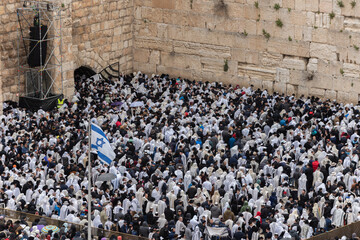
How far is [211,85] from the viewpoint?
36688mm

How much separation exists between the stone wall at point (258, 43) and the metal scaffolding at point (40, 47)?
5.90m

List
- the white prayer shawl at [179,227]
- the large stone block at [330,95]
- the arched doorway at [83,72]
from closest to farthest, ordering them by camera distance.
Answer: the white prayer shawl at [179,227], the large stone block at [330,95], the arched doorway at [83,72]

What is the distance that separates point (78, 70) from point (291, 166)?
13.9 meters

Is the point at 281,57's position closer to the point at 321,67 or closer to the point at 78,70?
the point at 321,67

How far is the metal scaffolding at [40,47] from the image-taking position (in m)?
33.2

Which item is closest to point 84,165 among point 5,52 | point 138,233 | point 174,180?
point 174,180

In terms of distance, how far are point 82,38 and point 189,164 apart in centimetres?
1085

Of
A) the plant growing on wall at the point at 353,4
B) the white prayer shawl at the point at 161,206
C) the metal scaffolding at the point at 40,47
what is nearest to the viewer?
the white prayer shawl at the point at 161,206

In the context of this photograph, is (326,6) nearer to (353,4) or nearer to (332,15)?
(332,15)

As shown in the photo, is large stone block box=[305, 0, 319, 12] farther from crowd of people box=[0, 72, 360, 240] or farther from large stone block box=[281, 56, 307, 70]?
crowd of people box=[0, 72, 360, 240]

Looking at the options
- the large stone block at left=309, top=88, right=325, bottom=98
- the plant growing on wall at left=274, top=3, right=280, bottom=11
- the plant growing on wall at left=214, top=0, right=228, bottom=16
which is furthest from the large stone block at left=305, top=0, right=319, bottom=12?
the plant growing on wall at left=214, top=0, right=228, bottom=16

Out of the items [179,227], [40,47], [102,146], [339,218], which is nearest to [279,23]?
[40,47]

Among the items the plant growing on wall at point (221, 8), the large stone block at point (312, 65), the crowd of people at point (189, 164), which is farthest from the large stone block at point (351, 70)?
the plant growing on wall at point (221, 8)

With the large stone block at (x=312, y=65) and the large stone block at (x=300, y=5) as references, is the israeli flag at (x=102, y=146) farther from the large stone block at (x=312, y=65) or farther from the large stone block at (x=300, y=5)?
the large stone block at (x=300, y=5)
